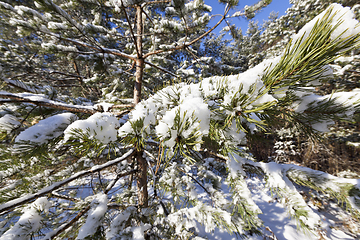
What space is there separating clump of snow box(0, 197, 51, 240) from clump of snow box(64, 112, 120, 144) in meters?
1.10

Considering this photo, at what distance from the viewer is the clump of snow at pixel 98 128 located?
0.68 metres

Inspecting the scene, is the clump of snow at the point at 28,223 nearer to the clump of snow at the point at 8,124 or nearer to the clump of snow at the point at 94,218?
the clump of snow at the point at 94,218

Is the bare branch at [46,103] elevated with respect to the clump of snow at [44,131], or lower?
elevated

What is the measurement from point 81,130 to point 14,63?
533cm

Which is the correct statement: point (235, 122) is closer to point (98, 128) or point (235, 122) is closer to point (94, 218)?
point (98, 128)

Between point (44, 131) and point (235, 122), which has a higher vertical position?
point (235, 122)

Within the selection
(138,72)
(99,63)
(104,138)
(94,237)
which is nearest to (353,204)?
(104,138)

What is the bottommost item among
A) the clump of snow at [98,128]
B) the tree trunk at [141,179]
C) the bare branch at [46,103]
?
the tree trunk at [141,179]

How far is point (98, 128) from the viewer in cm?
73

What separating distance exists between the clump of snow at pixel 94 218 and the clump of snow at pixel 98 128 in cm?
101

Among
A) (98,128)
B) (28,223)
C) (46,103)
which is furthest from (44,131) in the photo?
(28,223)

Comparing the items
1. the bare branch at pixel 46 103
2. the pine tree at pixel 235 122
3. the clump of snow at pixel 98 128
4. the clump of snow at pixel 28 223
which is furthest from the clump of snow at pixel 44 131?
the clump of snow at pixel 28 223

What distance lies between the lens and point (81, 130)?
673 mm

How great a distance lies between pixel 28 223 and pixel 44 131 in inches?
34.2
